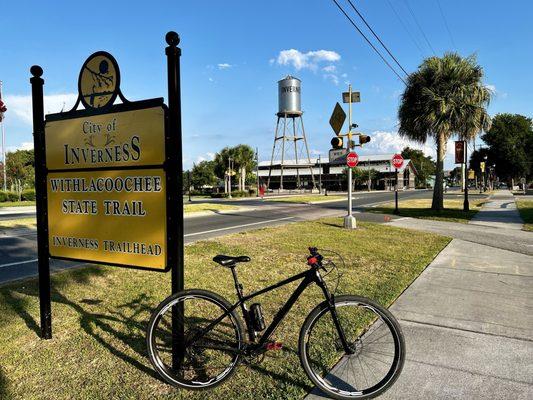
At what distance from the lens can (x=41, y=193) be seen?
408cm

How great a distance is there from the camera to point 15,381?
10.5ft

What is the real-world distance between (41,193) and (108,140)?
1.04 metres

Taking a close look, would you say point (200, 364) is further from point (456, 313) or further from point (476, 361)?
point (456, 313)

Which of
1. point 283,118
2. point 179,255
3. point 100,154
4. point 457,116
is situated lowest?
point 179,255

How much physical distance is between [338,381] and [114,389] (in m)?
1.68

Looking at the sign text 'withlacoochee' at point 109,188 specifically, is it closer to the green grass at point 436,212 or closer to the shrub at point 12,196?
the green grass at point 436,212

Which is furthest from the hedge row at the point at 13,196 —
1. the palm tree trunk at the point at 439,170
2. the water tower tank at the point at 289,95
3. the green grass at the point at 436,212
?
the water tower tank at the point at 289,95

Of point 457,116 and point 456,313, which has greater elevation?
point 457,116

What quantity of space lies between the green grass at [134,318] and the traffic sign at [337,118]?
4768mm

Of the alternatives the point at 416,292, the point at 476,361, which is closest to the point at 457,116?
the point at 416,292

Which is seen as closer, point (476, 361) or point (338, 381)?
point (338, 381)

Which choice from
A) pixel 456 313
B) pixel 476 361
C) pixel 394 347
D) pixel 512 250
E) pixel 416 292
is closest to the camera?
pixel 394 347

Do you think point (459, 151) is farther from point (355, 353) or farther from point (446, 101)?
point (355, 353)

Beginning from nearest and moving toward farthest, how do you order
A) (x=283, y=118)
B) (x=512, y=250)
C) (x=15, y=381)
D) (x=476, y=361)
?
1. (x=15, y=381)
2. (x=476, y=361)
3. (x=512, y=250)
4. (x=283, y=118)
